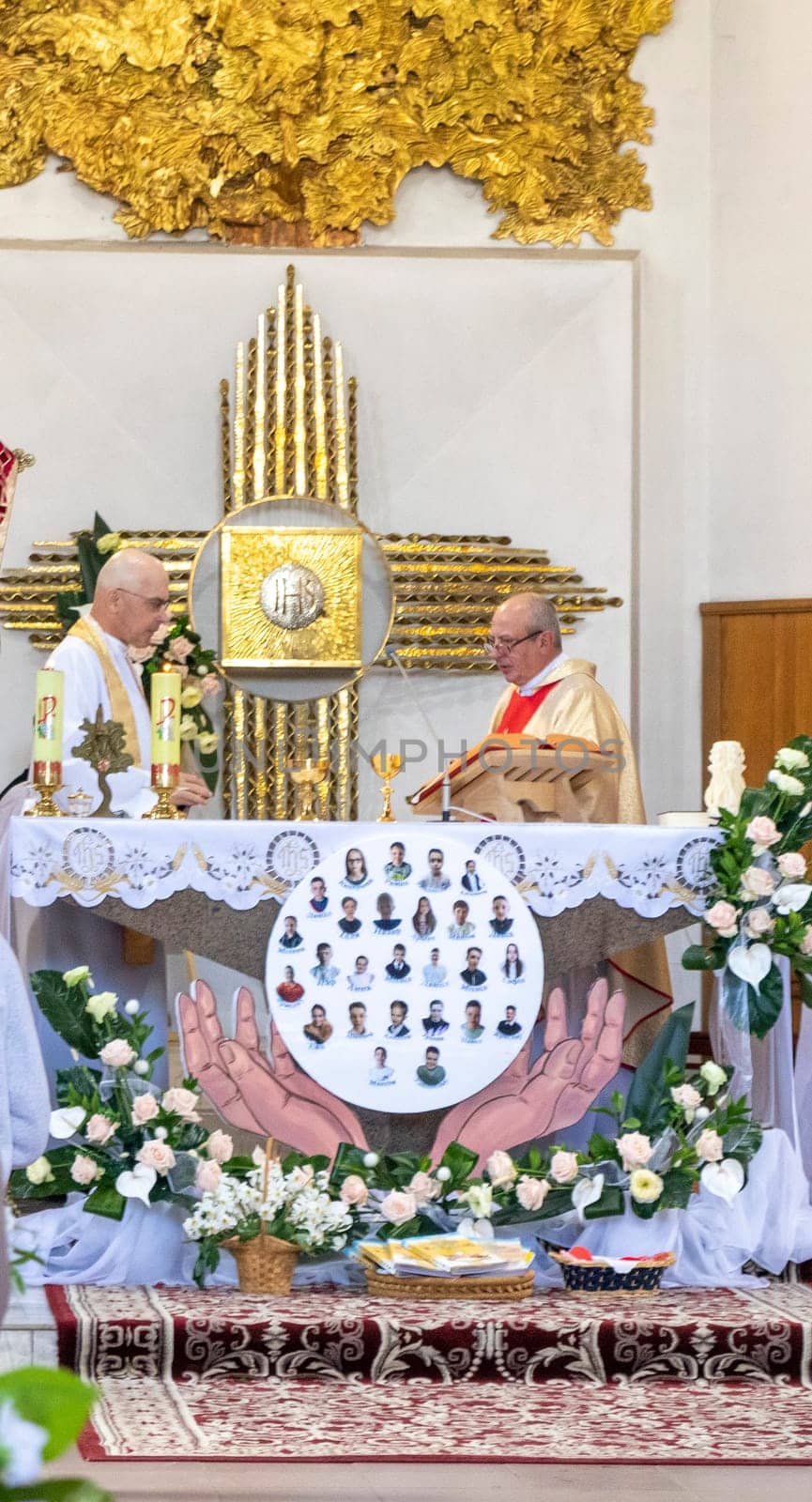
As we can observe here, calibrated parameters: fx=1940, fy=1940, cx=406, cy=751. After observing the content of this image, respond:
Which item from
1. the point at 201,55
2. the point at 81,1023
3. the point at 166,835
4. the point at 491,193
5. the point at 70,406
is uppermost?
the point at 201,55

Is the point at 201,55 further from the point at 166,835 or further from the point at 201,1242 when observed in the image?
the point at 201,1242

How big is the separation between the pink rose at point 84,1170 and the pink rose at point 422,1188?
2.48 ft

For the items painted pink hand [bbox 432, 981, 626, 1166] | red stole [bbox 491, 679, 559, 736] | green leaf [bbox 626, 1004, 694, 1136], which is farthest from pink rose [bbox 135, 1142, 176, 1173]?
red stole [bbox 491, 679, 559, 736]

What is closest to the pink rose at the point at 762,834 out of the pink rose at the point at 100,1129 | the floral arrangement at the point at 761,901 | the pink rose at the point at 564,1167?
the floral arrangement at the point at 761,901

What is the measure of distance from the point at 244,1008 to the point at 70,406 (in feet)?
13.5

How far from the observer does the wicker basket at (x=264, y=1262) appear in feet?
15.0

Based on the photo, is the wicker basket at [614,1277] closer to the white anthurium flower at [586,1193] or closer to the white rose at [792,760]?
the white anthurium flower at [586,1193]

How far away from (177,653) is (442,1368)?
334 centimetres

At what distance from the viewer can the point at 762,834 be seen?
4.95 meters

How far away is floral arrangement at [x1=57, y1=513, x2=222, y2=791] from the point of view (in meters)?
6.67

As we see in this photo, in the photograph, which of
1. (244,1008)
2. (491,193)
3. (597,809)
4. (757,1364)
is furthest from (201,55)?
(757,1364)

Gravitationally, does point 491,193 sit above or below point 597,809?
above

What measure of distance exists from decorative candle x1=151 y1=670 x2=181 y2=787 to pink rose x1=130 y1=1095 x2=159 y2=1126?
2.92 feet

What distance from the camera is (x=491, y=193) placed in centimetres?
851
